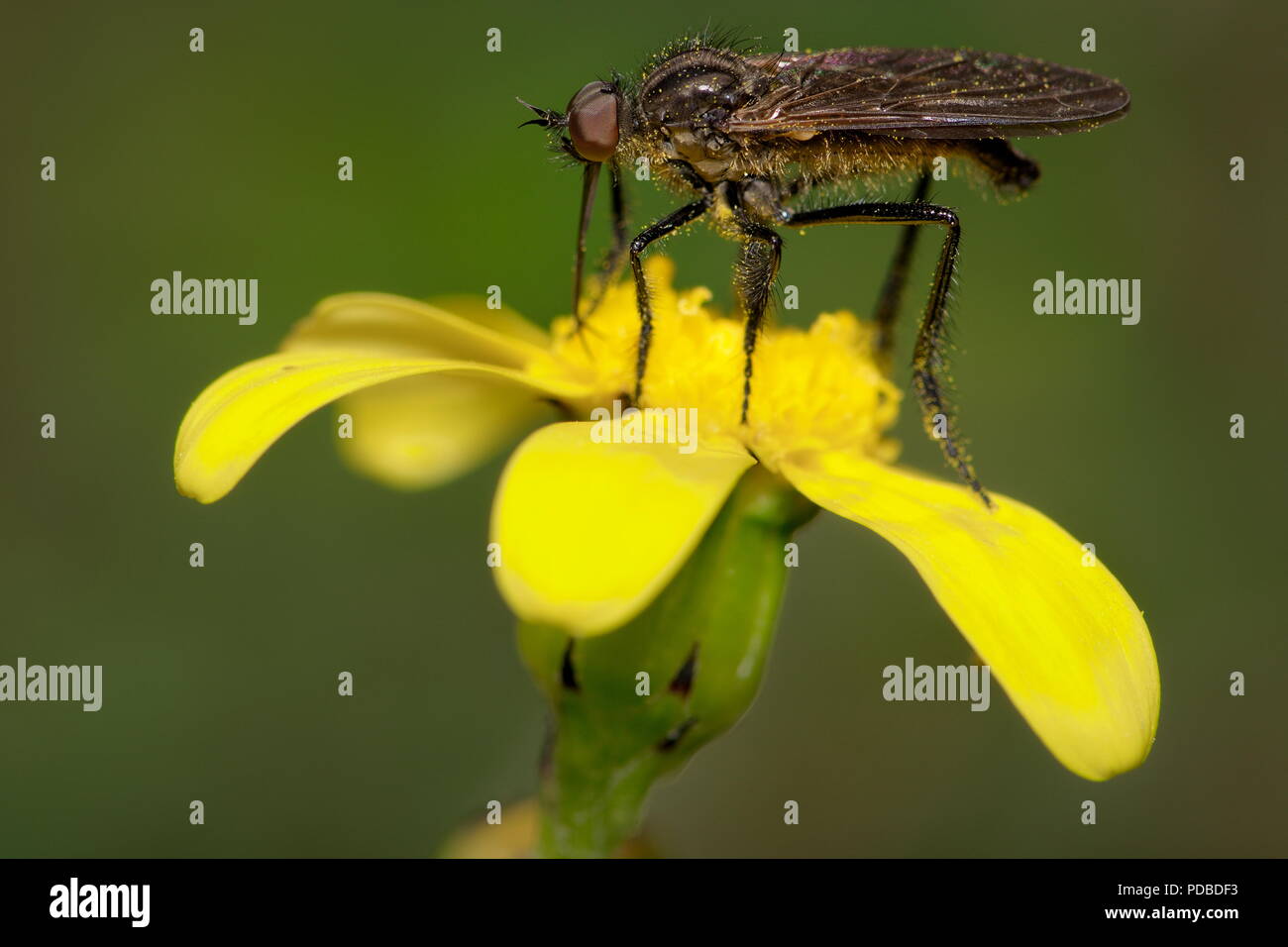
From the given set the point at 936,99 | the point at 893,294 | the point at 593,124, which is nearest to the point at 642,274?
the point at 593,124

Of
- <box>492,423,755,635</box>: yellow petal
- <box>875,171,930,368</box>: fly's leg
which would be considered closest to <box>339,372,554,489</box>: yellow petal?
<box>875,171,930,368</box>: fly's leg

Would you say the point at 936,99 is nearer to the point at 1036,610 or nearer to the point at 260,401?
the point at 1036,610

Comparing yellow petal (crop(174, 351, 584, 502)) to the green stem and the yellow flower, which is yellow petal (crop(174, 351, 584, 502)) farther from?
the green stem

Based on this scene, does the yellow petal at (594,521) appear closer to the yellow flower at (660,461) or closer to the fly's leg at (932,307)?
the yellow flower at (660,461)

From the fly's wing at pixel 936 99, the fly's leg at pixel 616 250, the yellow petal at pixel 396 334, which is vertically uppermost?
the fly's wing at pixel 936 99

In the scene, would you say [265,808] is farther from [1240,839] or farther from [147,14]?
[1240,839]

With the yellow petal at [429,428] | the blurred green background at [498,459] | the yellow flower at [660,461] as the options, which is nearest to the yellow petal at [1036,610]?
the yellow flower at [660,461]

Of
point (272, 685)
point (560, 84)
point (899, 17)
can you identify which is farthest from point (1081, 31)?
point (272, 685)
